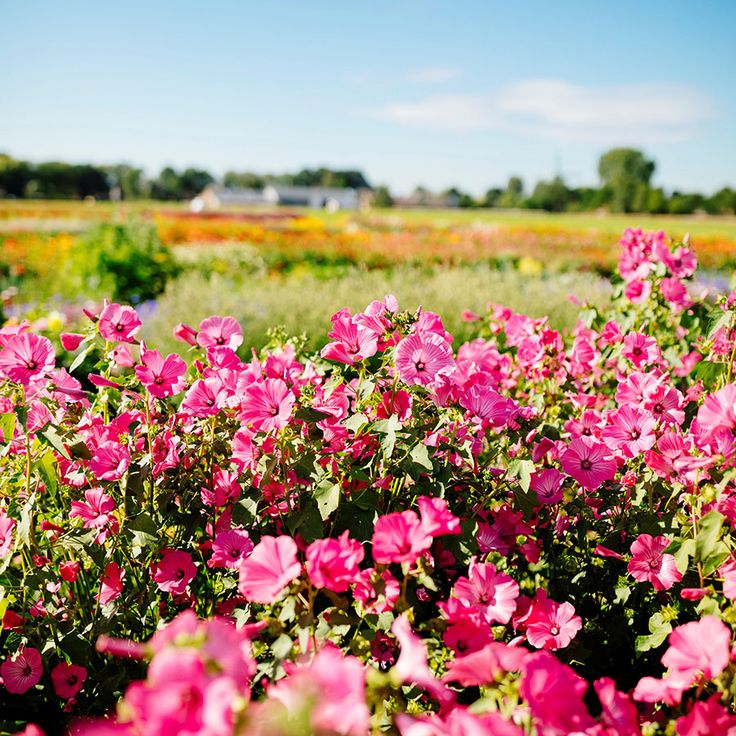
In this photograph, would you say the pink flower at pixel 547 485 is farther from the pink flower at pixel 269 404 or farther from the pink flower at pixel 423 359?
the pink flower at pixel 269 404

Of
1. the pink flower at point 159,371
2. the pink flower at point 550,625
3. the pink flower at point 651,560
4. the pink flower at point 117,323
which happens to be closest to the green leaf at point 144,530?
the pink flower at point 159,371

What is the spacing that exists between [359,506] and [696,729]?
64 cm

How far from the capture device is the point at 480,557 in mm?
1445

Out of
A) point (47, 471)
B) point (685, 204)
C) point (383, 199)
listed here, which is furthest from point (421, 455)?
point (383, 199)

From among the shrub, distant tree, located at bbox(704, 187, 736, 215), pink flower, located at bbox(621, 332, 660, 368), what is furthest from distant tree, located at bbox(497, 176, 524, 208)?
pink flower, located at bbox(621, 332, 660, 368)

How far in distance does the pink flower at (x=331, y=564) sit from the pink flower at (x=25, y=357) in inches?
28.3

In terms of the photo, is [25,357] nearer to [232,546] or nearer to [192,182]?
[232,546]

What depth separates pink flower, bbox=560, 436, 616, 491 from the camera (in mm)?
1454

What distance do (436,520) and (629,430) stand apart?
0.68 m

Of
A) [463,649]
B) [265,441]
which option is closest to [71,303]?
[265,441]

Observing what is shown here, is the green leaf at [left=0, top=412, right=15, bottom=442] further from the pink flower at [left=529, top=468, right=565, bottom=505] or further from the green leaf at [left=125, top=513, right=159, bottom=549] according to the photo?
the pink flower at [left=529, top=468, right=565, bottom=505]

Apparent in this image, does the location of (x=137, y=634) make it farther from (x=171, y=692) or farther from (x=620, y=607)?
(x=620, y=607)

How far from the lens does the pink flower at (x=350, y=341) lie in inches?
52.4

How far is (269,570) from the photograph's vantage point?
0.96 m
